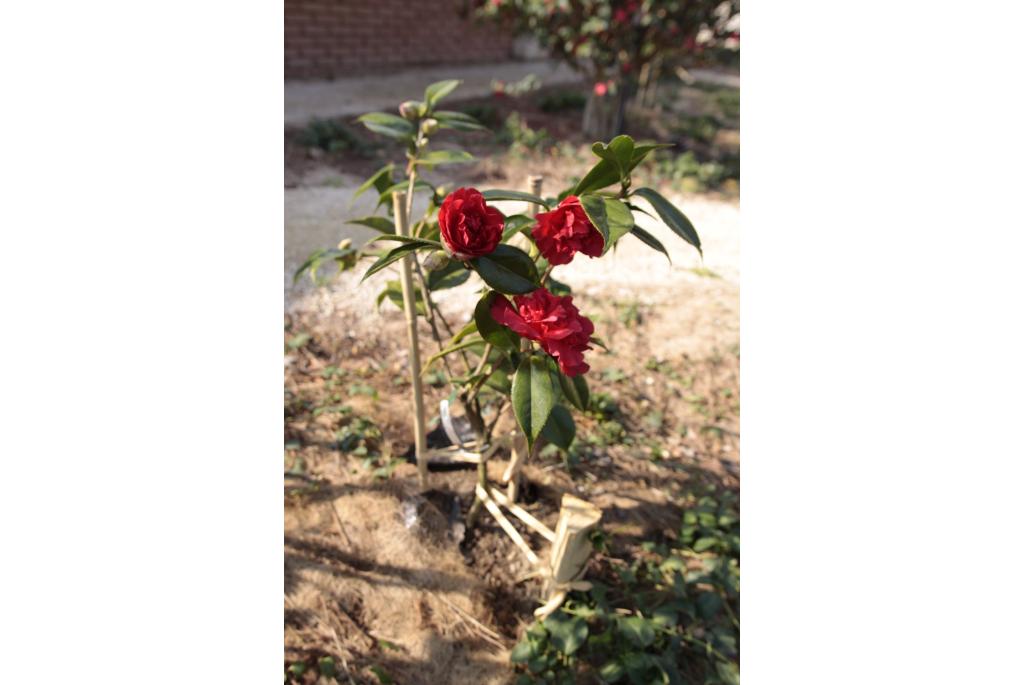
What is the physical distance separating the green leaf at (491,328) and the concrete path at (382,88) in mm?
4258

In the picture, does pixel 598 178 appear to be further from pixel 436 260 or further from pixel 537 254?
pixel 436 260

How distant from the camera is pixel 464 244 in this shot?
102 centimetres

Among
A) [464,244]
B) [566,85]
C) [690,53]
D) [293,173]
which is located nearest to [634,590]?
[464,244]

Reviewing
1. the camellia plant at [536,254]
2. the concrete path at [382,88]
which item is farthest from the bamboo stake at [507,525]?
the concrete path at [382,88]

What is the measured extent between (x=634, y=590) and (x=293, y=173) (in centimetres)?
342

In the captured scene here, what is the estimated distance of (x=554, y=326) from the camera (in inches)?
40.6

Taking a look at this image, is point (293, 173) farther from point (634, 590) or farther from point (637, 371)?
point (634, 590)

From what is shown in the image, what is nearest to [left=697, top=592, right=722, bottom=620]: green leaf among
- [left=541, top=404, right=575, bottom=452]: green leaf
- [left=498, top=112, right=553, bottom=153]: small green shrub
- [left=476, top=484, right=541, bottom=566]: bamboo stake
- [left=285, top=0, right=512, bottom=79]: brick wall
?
[left=476, top=484, right=541, bottom=566]: bamboo stake

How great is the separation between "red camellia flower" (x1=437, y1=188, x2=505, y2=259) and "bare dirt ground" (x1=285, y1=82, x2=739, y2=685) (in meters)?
0.87

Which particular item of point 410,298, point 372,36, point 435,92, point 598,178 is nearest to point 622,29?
point 372,36

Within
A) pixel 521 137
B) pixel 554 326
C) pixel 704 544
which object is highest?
pixel 521 137

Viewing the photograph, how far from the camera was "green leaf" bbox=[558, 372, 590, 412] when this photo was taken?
1.26 metres

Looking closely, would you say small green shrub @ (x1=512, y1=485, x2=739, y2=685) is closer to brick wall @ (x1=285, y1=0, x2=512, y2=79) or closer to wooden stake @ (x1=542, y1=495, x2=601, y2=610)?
wooden stake @ (x1=542, y1=495, x2=601, y2=610)

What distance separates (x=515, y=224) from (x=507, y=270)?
0.60 feet
